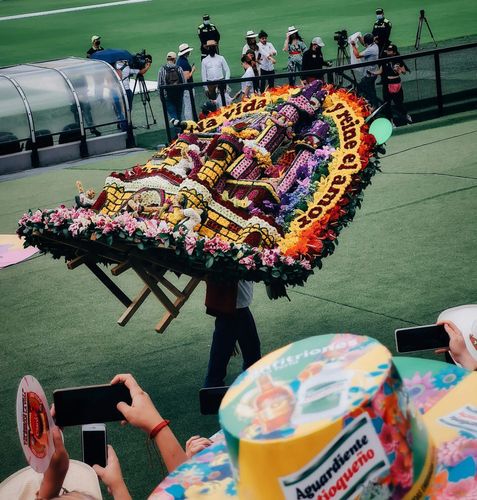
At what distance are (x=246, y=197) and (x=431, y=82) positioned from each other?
35.4ft

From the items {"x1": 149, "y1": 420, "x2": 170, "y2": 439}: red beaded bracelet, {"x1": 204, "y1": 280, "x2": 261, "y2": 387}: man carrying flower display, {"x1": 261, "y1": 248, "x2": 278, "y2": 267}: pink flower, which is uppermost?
{"x1": 149, "y1": 420, "x2": 170, "y2": 439}: red beaded bracelet

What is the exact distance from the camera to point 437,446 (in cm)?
210

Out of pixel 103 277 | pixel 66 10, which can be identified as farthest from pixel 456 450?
pixel 66 10

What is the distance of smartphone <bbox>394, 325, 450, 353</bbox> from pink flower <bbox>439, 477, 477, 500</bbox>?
1.03 m

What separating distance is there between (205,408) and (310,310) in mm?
5334

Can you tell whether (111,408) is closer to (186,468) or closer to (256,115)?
(186,468)

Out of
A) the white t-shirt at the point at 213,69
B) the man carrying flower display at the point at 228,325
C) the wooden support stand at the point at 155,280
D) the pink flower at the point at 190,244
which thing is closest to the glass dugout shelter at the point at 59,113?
the white t-shirt at the point at 213,69

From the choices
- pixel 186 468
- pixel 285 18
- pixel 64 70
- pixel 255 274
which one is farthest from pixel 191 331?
pixel 285 18

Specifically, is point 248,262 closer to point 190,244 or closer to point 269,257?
point 269,257

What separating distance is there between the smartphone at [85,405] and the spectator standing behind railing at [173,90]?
12.5 meters

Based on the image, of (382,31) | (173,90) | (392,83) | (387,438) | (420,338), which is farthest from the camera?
(382,31)

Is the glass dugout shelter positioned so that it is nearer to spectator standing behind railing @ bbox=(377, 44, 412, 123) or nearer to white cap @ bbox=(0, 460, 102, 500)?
spectator standing behind railing @ bbox=(377, 44, 412, 123)

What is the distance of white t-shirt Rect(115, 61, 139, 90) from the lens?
20.4m

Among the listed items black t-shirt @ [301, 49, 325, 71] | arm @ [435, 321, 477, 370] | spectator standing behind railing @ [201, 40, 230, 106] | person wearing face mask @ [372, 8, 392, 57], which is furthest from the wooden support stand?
person wearing face mask @ [372, 8, 392, 57]
